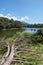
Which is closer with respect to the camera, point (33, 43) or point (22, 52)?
point (22, 52)

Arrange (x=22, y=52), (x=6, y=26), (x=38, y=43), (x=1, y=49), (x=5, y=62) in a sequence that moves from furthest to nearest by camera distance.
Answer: (x=6, y=26), (x=38, y=43), (x=1, y=49), (x=22, y=52), (x=5, y=62)

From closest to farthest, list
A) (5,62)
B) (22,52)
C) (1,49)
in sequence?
(5,62) → (22,52) → (1,49)

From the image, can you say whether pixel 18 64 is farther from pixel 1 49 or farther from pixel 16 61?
pixel 1 49

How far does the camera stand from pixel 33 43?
12.0 m

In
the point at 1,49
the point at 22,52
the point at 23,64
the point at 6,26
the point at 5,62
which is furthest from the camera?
the point at 6,26

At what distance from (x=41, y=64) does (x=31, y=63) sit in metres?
0.46

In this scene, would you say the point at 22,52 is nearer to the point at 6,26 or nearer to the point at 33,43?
the point at 33,43

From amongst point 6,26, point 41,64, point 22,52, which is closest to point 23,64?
point 41,64

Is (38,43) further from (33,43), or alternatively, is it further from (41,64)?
(41,64)

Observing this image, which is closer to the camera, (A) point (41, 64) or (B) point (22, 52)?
(A) point (41, 64)

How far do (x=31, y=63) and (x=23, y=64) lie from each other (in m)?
0.38

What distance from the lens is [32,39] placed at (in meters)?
12.4

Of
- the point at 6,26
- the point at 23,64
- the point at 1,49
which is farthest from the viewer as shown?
the point at 6,26

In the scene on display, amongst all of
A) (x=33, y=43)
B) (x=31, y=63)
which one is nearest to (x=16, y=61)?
(x=31, y=63)
